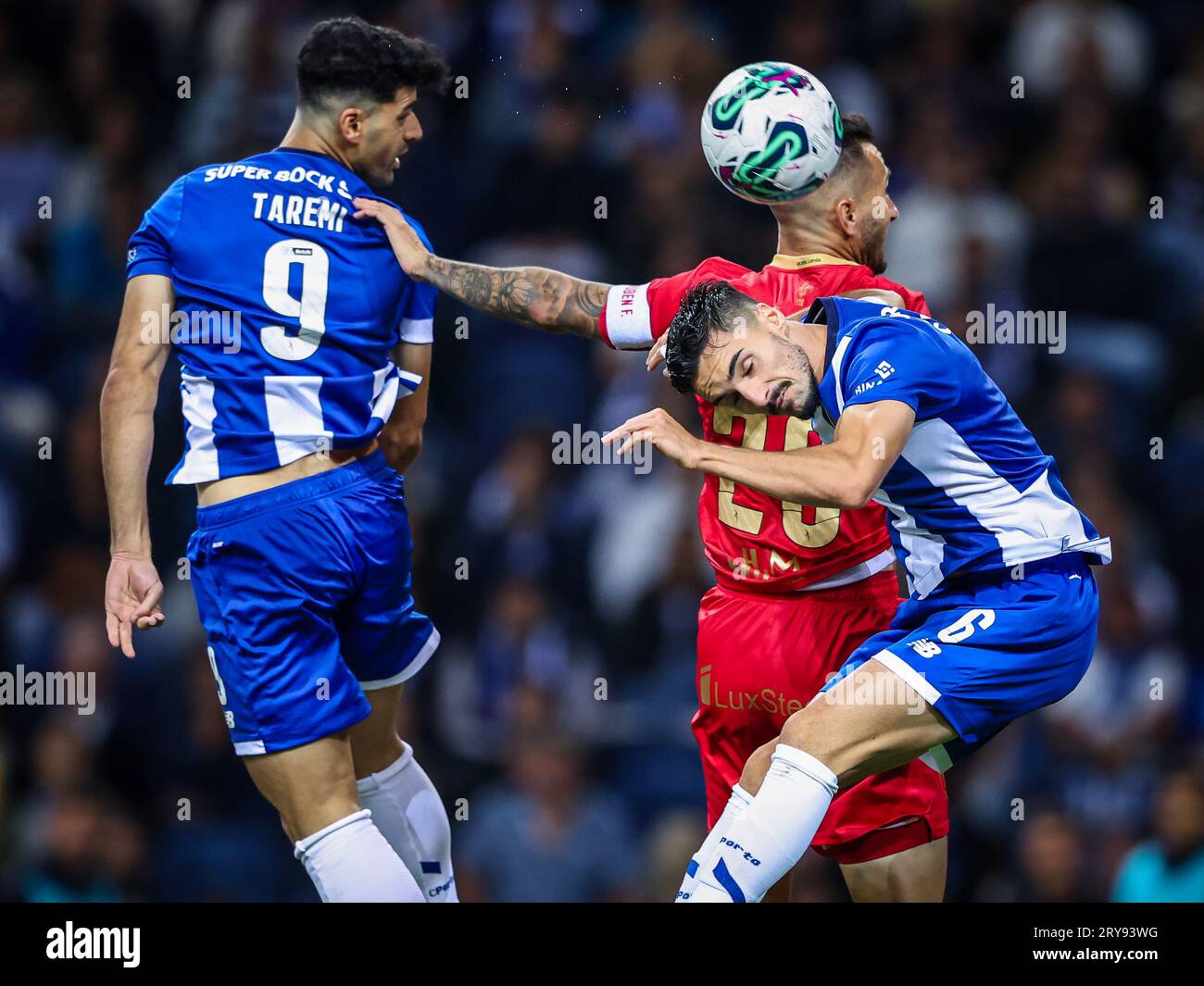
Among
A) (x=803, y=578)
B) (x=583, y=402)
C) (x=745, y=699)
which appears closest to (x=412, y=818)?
(x=745, y=699)

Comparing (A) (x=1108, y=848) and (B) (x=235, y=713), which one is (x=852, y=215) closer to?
(B) (x=235, y=713)

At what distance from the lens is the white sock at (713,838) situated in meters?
3.76

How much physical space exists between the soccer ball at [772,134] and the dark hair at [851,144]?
0.08 metres

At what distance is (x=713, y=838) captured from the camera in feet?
12.5

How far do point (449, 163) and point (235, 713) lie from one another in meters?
4.25

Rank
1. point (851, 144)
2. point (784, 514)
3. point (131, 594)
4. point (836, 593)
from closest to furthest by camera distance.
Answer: point (131, 594) < point (784, 514) < point (836, 593) < point (851, 144)

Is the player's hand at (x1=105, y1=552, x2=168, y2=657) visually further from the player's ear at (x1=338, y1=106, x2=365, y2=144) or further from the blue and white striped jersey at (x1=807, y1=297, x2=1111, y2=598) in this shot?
the blue and white striped jersey at (x1=807, y1=297, x2=1111, y2=598)

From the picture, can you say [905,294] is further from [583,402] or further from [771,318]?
[583,402]

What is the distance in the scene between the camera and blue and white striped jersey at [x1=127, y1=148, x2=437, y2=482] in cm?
402

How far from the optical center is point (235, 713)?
13.0 feet

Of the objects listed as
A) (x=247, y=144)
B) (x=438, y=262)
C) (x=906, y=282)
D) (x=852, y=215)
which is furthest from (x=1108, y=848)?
(x=247, y=144)

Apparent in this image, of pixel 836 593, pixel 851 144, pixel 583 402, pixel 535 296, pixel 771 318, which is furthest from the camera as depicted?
pixel 583 402

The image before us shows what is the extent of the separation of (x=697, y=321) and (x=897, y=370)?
0.53 metres

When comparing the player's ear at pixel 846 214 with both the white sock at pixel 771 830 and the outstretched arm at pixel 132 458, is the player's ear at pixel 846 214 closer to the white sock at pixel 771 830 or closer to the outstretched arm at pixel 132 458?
the white sock at pixel 771 830
